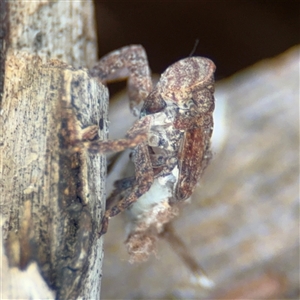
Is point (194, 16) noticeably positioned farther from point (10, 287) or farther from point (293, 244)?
point (10, 287)

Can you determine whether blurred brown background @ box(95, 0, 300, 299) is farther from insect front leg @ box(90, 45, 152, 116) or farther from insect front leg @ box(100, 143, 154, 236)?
insect front leg @ box(100, 143, 154, 236)

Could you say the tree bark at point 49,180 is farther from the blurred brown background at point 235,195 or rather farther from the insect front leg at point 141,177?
the blurred brown background at point 235,195

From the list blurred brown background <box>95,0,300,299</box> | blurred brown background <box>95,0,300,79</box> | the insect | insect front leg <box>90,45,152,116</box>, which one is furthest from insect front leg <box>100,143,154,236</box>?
blurred brown background <box>95,0,300,79</box>

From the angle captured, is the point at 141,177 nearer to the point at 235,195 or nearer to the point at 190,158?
the point at 190,158

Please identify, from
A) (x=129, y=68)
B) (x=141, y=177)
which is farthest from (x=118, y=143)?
(x=129, y=68)

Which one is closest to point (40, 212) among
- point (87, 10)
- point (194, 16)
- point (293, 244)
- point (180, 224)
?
point (87, 10)
